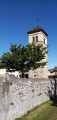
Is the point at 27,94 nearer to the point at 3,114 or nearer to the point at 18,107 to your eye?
the point at 18,107

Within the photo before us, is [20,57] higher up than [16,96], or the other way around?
[20,57]

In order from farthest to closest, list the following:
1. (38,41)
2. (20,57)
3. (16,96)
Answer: (38,41), (20,57), (16,96)

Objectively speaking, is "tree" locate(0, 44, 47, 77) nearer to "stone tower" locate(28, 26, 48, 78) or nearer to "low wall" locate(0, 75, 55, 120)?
"low wall" locate(0, 75, 55, 120)

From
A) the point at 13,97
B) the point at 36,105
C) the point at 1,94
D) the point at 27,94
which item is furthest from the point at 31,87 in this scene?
the point at 1,94

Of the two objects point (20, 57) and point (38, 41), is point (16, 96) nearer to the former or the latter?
point (20, 57)

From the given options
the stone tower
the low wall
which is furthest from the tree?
the stone tower

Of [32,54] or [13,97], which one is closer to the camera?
[13,97]

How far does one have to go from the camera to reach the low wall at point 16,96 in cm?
Result: 509

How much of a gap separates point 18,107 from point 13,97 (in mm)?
753

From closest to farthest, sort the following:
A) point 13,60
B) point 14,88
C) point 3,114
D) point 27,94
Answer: point 3,114 → point 14,88 → point 27,94 → point 13,60

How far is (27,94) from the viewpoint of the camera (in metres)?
6.85

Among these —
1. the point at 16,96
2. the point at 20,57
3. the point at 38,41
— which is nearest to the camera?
the point at 16,96

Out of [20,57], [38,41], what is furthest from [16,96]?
[38,41]

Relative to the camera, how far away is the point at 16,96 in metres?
5.83
